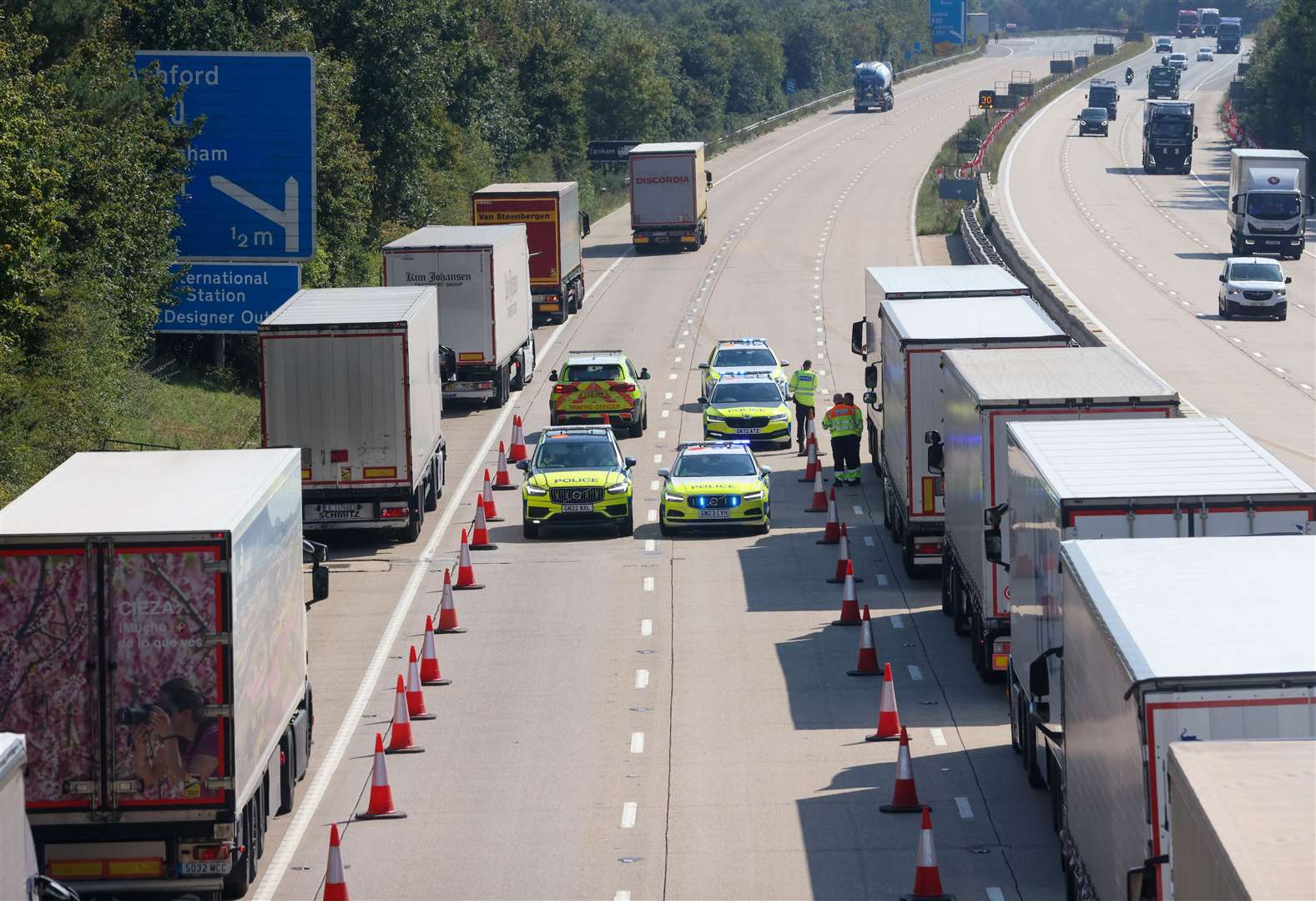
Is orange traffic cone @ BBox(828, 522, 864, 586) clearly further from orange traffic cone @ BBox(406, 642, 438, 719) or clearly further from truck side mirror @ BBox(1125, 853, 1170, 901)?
truck side mirror @ BBox(1125, 853, 1170, 901)

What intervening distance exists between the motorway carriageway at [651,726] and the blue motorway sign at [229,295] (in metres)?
3.57

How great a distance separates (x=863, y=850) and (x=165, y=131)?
1695 cm

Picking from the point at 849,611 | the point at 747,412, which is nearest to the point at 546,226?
the point at 747,412

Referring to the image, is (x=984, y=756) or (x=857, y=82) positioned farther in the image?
(x=857, y=82)

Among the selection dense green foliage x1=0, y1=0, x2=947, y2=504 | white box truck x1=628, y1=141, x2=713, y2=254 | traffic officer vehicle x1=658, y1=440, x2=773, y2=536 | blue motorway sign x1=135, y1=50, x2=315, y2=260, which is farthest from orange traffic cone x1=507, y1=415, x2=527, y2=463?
white box truck x1=628, y1=141, x2=713, y2=254

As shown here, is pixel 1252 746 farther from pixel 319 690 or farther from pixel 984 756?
pixel 319 690

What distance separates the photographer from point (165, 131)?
28375 millimetres

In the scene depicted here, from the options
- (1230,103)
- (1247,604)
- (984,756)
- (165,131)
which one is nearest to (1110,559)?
(1247,604)

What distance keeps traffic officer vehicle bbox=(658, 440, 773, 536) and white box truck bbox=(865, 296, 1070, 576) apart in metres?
1.96

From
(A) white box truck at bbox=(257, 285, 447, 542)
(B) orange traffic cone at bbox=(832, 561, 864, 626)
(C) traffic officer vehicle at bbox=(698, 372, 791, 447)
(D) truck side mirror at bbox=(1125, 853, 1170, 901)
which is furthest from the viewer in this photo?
(C) traffic officer vehicle at bbox=(698, 372, 791, 447)

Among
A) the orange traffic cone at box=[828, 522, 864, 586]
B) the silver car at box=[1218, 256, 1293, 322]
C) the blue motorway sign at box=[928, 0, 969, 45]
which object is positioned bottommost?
the orange traffic cone at box=[828, 522, 864, 586]

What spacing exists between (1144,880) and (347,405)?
18881 mm

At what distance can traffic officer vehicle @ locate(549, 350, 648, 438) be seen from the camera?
37.3 m

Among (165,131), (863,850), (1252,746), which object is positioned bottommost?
(863,850)
